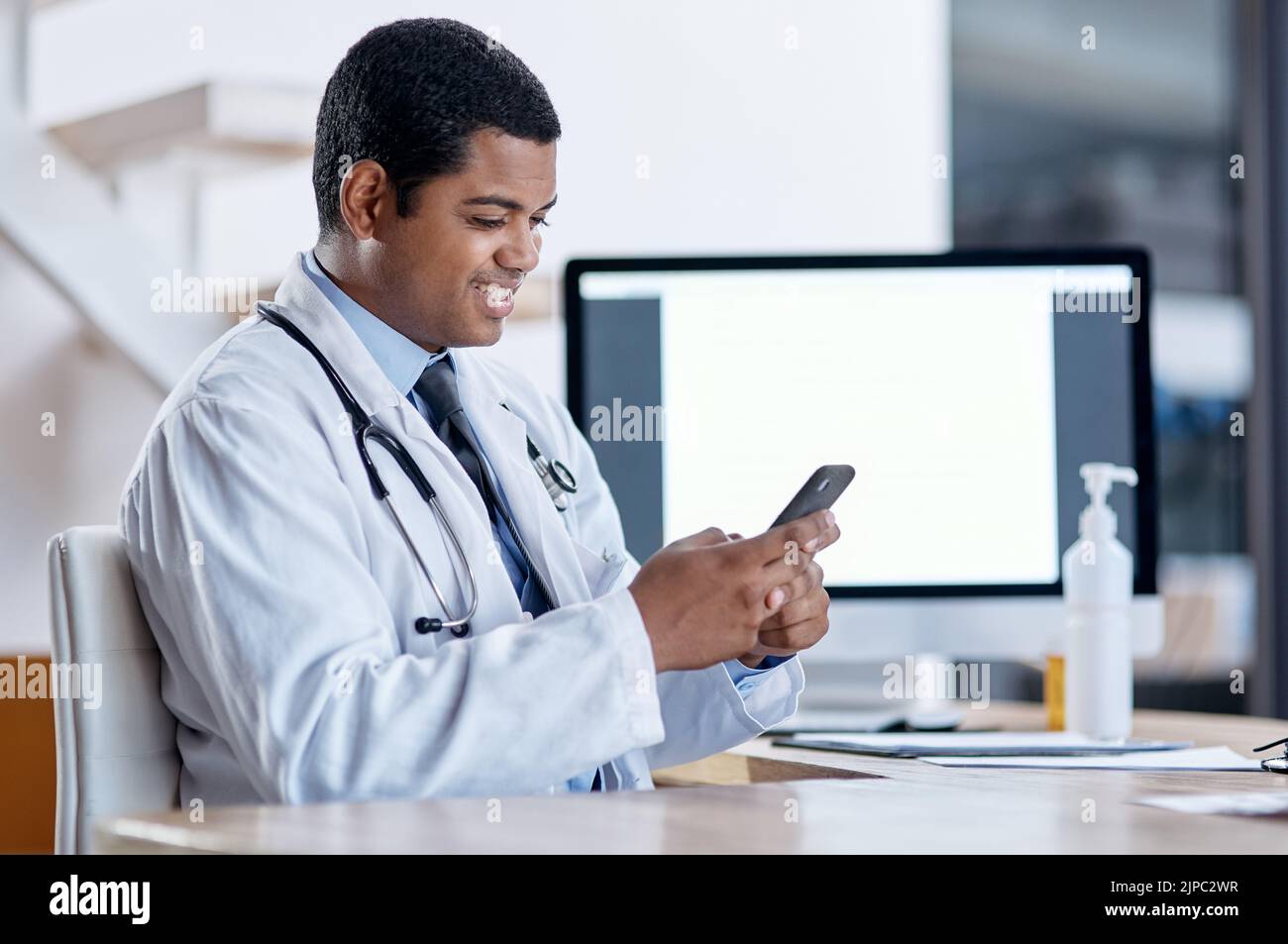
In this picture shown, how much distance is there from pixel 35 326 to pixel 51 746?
715 mm

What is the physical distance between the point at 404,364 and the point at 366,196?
0.53ft

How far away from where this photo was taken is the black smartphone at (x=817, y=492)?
117 centimetres

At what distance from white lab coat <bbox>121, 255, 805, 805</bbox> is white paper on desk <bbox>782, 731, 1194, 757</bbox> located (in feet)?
0.41

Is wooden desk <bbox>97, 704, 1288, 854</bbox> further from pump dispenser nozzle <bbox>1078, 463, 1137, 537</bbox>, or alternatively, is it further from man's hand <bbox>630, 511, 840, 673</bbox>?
pump dispenser nozzle <bbox>1078, 463, 1137, 537</bbox>

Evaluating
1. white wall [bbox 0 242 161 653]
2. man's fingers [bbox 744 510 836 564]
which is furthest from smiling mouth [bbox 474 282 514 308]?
white wall [bbox 0 242 161 653]

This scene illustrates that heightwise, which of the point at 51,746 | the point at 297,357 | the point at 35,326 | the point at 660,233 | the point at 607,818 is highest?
the point at 660,233

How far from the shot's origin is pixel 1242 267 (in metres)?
3.18

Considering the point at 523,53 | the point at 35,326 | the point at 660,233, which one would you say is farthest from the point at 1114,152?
the point at 35,326

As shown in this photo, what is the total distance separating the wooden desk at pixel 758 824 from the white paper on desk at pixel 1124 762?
0.38 ft

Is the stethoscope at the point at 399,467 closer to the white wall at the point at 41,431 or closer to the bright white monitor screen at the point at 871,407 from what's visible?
the bright white monitor screen at the point at 871,407

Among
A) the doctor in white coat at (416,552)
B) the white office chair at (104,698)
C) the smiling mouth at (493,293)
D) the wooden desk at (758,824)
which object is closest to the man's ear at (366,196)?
the doctor in white coat at (416,552)

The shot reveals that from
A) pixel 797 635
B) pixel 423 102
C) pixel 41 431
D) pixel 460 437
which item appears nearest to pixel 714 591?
pixel 797 635

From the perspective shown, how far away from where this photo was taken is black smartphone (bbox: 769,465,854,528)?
3.85ft
